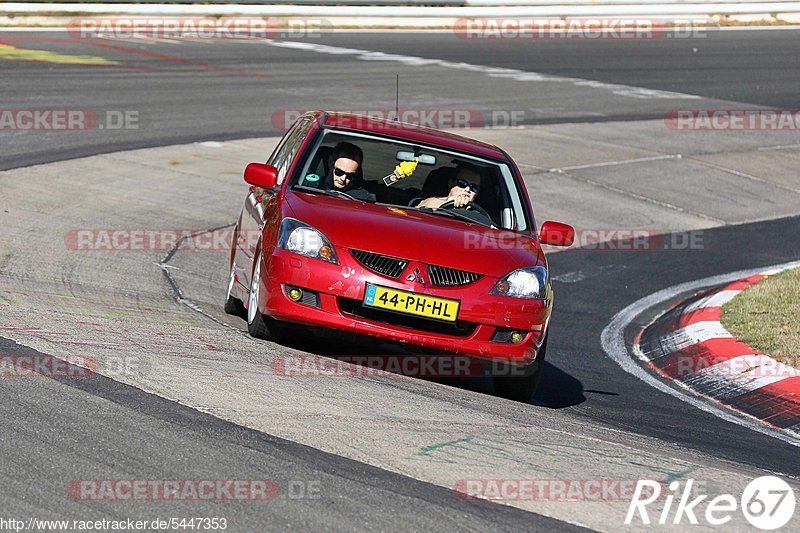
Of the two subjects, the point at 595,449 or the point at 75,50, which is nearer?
the point at 595,449

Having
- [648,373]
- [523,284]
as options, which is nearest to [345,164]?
[523,284]

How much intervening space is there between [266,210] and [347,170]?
66 centimetres

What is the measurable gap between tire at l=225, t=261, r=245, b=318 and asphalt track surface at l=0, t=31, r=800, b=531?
0.13m

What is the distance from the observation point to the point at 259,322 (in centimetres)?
764

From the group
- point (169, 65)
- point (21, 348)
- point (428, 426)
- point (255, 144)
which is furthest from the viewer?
point (169, 65)

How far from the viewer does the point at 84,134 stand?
53.1 feet


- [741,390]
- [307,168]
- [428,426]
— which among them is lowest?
[741,390]

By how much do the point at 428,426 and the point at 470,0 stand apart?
26022 millimetres

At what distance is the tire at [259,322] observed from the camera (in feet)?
24.8

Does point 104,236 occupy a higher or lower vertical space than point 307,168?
lower

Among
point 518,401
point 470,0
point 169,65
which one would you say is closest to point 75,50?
point 169,65

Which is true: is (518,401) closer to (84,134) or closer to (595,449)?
(595,449)

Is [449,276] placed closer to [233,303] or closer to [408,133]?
[408,133]

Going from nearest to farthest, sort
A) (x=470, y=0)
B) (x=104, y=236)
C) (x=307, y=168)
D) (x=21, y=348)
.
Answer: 1. (x=21, y=348)
2. (x=307, y=168)
3. (x=104, y=236)
4. (x=470, y=0)
